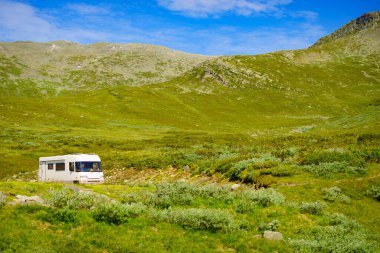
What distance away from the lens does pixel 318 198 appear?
24016 mm

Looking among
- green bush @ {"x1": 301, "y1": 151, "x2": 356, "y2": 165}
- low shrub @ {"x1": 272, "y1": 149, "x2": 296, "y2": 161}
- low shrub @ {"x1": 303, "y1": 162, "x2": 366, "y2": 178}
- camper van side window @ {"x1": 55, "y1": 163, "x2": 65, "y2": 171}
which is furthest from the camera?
camper van side window @ {"x1": 55, "y1": 163, "x2": 65, "y2": 171}

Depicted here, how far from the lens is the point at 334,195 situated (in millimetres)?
23812

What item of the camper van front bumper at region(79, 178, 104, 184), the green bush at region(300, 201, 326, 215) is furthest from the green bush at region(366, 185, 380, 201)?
the camper van front bumper at region(79, 178, 104, 184)

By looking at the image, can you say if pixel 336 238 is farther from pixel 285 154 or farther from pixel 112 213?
pixel 285 154

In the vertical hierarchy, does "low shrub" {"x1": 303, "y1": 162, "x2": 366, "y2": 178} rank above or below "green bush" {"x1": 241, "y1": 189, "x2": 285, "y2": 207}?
above

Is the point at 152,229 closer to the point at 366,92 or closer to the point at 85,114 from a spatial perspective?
the point at 85,114

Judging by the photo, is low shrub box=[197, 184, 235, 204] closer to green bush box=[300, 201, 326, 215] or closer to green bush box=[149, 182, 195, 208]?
green bush box=[149, 182, 195, 208]

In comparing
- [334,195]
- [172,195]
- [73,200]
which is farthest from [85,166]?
[334,195]

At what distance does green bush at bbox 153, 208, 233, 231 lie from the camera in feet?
58.2

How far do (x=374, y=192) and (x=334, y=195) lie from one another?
107 inches

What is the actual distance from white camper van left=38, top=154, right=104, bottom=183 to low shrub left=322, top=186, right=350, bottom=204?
25.1 m

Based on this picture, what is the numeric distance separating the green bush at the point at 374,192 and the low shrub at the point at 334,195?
69.3 inches

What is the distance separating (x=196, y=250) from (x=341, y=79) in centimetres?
20008

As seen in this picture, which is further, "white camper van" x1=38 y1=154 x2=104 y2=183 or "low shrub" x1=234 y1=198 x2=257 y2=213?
"white camper van" x1=38 y1=154 x2=104 y2=183
